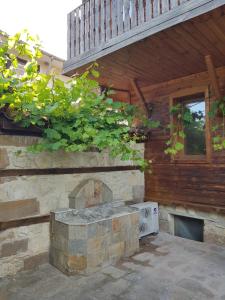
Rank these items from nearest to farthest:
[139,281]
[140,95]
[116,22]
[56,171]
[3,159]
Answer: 1. [139,281]
2. [3,159]
3. [56,171]
4. [116,22]
5. [140,95]

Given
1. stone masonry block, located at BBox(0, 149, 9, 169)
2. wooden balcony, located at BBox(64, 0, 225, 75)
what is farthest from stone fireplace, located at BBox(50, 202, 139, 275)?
wooden balcony, located at BBox(64, 0, 225, 75)

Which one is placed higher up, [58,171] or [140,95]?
[140,95]

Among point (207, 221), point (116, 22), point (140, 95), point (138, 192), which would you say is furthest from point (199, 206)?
point (116, 22)

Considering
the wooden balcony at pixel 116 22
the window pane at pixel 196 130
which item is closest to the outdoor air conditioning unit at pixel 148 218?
the window pane at pixel 196 130

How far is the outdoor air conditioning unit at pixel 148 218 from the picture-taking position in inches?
201

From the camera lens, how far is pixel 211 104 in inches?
197

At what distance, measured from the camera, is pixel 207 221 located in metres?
5.05

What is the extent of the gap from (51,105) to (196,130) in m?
3.29

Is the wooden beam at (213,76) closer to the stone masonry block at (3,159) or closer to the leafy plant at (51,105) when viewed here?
the leafy plant at (51,105)

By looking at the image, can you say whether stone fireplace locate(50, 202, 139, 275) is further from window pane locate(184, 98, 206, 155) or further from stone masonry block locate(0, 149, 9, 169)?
window pane locate(184, 98, 206, 155)

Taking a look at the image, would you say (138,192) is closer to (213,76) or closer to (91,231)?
(91,231)

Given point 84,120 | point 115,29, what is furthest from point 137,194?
point 115,29

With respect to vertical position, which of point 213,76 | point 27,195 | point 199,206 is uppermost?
point 213,76

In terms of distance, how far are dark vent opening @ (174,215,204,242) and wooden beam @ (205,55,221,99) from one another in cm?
283
